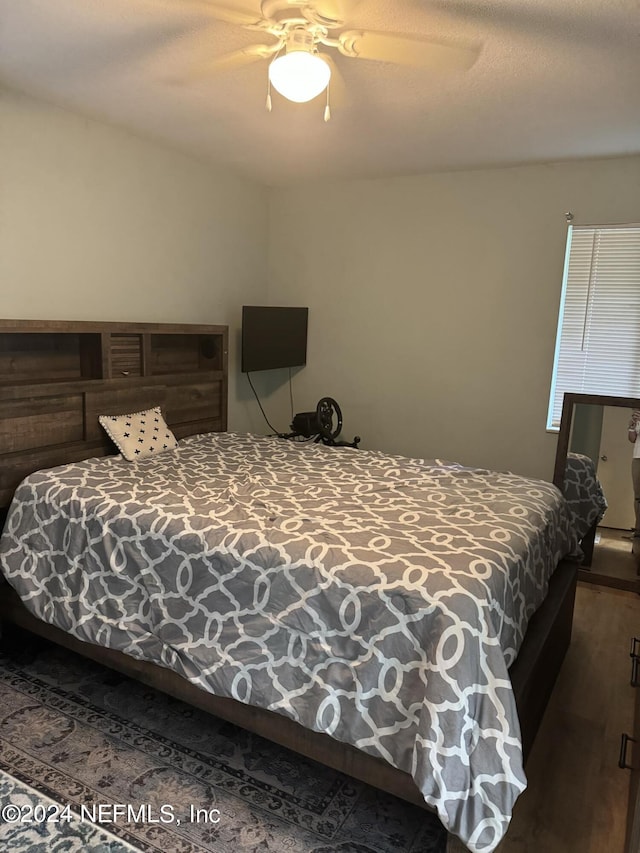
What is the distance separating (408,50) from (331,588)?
6.12ft

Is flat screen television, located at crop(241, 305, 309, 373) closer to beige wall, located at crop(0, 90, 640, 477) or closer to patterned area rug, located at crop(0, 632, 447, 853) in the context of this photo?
beige wall, located at crop(0, 90, 640, 477)

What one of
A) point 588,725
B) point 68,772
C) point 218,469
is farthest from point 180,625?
point 588,725

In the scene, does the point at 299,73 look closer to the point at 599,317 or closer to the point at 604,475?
the point at 599,317

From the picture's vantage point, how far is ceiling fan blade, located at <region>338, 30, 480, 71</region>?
1.98m

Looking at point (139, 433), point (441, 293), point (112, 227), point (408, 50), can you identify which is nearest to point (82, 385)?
point (139, 433)

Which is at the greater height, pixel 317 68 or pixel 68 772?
pixel 317 68

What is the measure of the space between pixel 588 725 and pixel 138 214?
3.28m

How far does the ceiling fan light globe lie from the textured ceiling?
7.4 inches

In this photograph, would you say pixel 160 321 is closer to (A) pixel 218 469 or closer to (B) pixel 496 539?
(A) pixel 218 469

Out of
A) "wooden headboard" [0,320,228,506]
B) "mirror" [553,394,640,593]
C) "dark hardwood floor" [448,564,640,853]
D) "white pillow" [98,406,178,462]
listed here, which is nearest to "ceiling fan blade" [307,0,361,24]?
"wooden headboard" [0,320,228,506]

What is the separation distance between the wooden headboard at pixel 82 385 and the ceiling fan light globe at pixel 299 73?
4.91ft

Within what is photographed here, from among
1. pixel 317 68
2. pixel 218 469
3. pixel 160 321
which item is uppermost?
pixel 317 68

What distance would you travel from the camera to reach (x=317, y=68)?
72.1 inches

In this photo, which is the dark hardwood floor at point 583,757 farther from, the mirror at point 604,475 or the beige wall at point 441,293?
the beige wall at point 441,293
